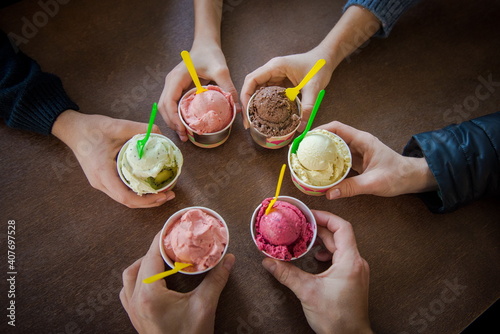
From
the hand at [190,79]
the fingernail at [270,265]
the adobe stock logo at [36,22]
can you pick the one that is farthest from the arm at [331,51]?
the adobe stock logo at [36,22]

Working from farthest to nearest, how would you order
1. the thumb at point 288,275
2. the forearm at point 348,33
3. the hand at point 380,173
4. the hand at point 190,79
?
the forearm at point 348,33, the hand at point 190,79, the hand at point 380,173, the thumb at point 288,275

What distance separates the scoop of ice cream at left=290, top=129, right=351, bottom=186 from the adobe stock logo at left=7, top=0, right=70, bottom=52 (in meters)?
1.37

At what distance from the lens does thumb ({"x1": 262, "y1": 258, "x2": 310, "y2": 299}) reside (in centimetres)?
108

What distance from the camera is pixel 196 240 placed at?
3.41 ft

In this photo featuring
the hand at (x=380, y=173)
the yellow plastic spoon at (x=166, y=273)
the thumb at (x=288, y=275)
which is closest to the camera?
the yellow plastic spoon at (x=166, y=273)

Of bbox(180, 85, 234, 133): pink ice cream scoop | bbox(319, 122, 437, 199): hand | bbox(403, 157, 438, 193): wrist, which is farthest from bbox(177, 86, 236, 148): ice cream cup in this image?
bbox(403, 157, 438, 193): wrist

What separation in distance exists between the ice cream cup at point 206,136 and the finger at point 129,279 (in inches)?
20.5

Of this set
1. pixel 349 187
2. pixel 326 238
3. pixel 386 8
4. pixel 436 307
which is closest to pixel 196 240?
pixel 326 238

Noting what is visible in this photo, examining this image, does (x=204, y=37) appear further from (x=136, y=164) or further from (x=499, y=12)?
(x=499, y=12)

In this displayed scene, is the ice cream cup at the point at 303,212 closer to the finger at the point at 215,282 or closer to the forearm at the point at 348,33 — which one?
the finger at the point at 215,282

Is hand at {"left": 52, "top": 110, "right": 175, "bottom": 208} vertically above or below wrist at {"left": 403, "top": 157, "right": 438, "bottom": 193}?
above

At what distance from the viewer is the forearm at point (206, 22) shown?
1.46 m

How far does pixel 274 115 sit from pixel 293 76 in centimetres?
27

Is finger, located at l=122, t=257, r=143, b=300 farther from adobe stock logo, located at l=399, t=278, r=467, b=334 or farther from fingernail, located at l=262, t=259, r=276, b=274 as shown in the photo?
adobe stock logo, located at l=399, t=278, r=467, b=334
